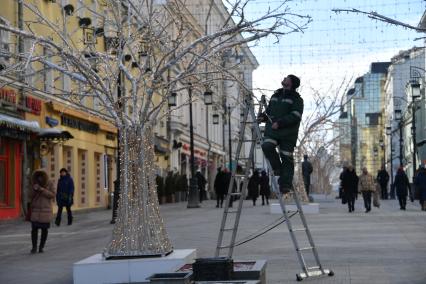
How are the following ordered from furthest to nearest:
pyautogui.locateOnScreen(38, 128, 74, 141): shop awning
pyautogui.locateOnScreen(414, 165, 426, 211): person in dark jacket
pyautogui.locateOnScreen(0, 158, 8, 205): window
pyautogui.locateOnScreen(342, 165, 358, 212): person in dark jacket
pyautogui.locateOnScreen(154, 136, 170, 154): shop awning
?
pyautogui.locateOnScreen(154, 136, 170, 154): shop awning → pyautogui.locateOnScreen(38, 128, 74, 141): shop awning → pyautogui.locateOnScreen(0, 158, 8, 205): window → pyautogui.locateOnScreen(342, 165, 358, 212): person in dark jacket → pyautogui.locateOnScreen(414, 165, 426, 211): person in dark jacket

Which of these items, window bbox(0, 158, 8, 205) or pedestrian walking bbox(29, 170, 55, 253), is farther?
window bbox(0, 158, 8, 205)

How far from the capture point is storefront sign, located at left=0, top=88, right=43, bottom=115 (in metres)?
27.9

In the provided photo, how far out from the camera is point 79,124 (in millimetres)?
37188

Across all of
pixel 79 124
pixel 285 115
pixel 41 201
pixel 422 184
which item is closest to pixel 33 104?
pixel 79 124

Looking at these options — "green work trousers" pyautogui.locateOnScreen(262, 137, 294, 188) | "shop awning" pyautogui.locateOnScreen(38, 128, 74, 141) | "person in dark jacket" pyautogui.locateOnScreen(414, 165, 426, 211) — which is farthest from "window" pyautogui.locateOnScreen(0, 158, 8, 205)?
"green work trousers" pyautogui.locateOnScreen(262, 137, 294, 188)

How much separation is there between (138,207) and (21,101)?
19216 millimetres

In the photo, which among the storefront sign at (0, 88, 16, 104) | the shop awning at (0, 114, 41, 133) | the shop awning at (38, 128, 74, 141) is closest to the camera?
the shop awning at (0, 114, 41, 133)

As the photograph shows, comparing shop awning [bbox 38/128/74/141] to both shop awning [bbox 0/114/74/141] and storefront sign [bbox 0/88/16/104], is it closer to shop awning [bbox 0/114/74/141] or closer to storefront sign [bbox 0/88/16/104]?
shop awning [bbox 0/114/74/141]

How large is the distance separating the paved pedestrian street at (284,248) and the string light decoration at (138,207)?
3.68ft

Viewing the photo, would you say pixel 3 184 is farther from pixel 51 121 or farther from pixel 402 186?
pixel 402 186

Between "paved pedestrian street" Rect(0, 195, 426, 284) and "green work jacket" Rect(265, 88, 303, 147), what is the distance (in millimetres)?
1763

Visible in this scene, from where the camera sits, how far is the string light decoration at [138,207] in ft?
36.5

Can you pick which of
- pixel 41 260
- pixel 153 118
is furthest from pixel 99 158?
pixel 153 118

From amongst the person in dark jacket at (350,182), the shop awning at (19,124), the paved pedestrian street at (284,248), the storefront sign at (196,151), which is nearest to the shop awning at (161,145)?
the storefront sign at (196,151)
